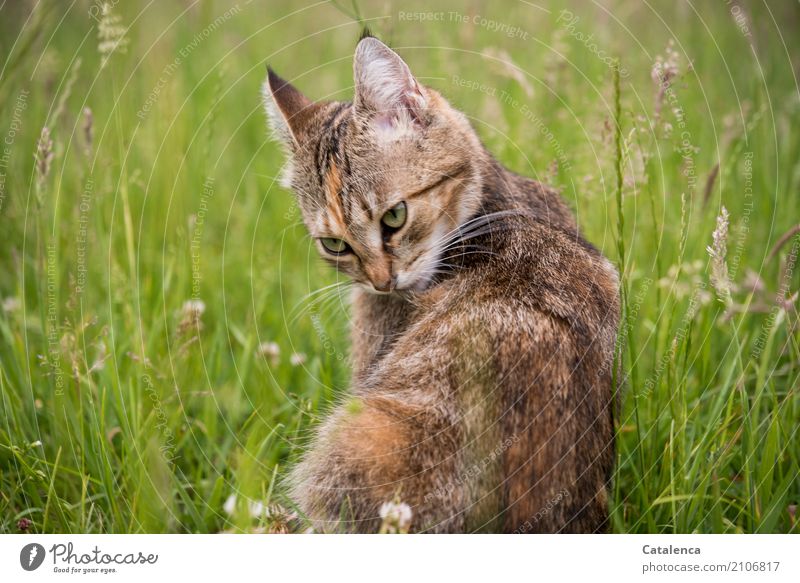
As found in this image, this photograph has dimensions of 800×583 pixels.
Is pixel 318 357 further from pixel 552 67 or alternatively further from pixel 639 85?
pixel 639 85

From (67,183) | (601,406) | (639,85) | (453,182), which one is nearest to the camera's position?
(601,406)

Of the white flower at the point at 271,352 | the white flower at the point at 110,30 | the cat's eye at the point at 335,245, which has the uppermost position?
the white flower at the point at 110,30

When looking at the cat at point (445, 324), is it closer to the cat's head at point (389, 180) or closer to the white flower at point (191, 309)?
the cat's head at point (389, 180)

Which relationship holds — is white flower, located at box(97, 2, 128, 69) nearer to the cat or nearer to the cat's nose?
the cat

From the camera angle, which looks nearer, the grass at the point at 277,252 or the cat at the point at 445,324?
the cat at the point at 445,324

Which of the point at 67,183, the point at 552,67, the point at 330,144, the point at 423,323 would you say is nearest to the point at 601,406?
the point at 423,323

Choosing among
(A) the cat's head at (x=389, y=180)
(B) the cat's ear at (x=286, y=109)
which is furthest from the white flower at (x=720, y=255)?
(B) the cat's ear at (x=286, y=109)

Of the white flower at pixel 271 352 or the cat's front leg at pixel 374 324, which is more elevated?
the cat's front leg at pixel 374 324

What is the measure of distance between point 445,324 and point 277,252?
2.28 meters

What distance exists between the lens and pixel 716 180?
4051 mm

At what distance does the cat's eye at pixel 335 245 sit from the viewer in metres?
3.08

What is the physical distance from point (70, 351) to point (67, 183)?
1.70 m

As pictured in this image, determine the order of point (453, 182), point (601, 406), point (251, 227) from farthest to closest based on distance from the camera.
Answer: point (251, 227)
point (453, 182)
point (601, 406)

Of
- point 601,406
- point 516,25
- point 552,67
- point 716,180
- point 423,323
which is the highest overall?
→ point 516,25
